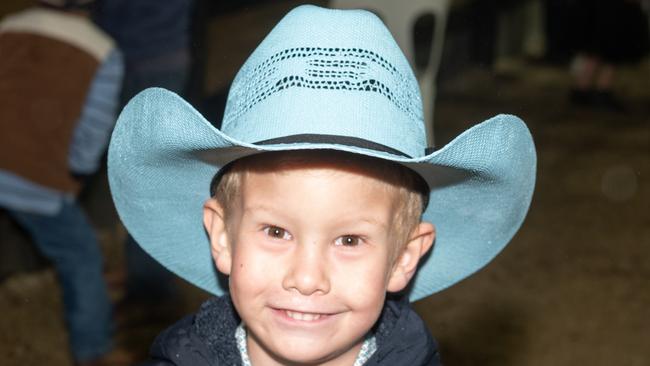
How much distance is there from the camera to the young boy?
5.96ft

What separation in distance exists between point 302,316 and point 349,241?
16 cm

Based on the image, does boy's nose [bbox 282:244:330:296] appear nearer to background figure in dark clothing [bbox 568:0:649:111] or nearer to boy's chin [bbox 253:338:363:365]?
boy's chin [bbox 253:338:363:365]

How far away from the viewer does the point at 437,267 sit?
229 centimetres

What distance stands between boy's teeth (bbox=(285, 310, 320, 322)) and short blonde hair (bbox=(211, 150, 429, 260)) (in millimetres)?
219

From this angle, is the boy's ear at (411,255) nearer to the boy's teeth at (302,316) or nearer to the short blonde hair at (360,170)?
the short blonde hair at (360,170)

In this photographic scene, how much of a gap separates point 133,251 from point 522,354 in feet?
5.95

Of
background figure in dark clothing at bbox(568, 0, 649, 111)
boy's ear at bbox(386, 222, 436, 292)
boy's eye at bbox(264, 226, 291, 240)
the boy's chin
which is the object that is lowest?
background figure in dark clothing at bbox(568, 0, 649, 111)

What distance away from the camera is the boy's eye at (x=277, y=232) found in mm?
1848

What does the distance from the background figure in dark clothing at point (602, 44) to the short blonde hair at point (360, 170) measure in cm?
711

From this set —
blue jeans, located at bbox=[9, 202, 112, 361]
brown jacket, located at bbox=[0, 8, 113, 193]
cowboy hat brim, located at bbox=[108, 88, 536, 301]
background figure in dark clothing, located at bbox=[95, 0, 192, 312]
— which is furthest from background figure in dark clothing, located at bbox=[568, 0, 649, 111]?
cowboy hat brim, located at bbox=[108, 88, 536, 301]

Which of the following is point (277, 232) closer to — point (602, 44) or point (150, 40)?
point (150, 40)

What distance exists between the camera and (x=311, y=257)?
5.91 ft

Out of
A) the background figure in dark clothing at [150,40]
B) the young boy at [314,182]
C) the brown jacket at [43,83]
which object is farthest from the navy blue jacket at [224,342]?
the background figure in dark clothing at [150,40]

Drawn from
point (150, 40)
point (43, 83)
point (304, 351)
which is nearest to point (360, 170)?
point (304, 351)
